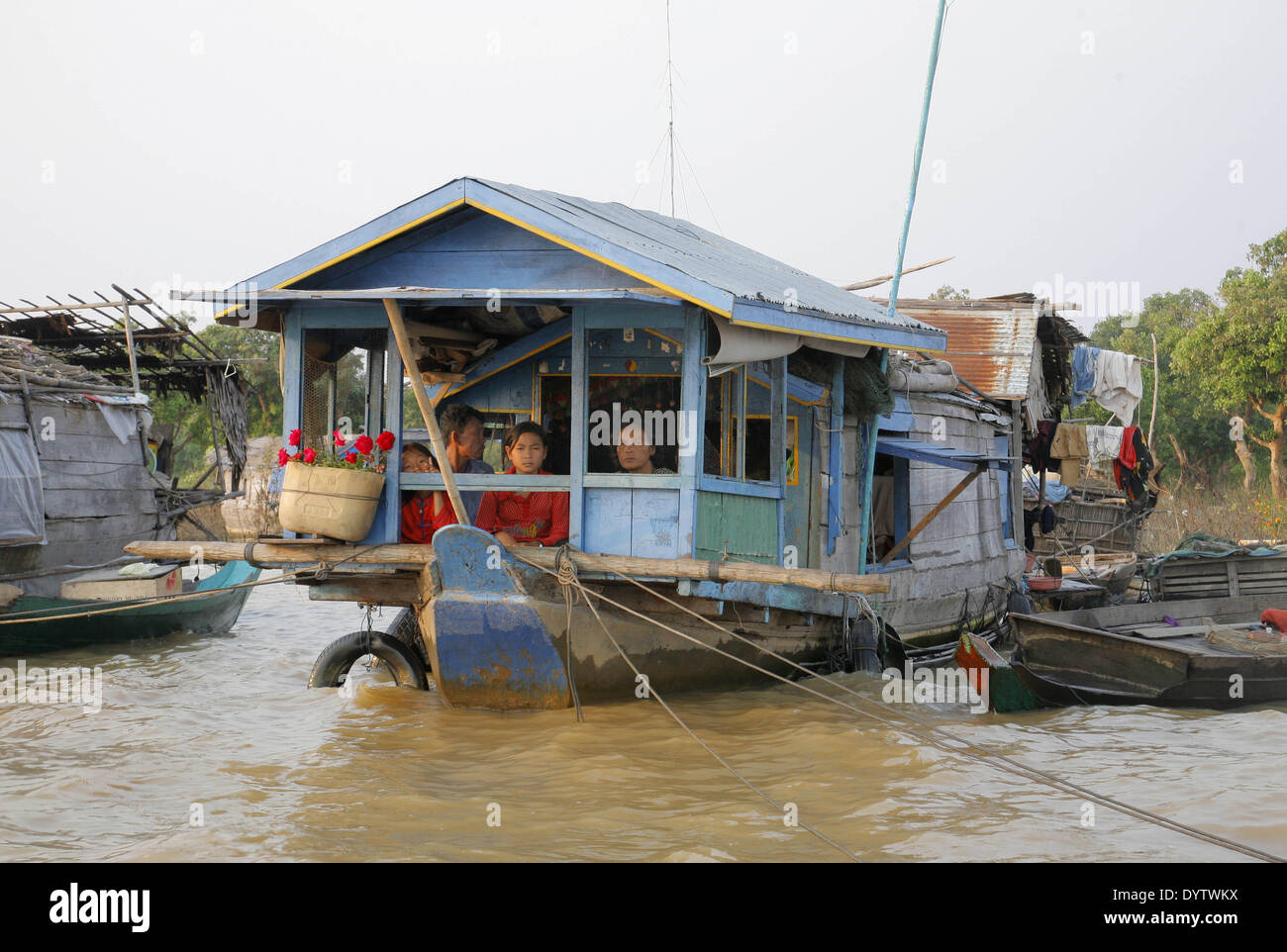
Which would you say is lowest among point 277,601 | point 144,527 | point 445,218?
point 277,601

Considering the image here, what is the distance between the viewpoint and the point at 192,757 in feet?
22.4

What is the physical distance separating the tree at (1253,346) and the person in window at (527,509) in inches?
784

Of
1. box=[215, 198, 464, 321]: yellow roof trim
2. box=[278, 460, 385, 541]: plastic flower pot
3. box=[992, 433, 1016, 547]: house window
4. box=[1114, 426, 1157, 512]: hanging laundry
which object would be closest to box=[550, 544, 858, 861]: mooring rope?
box=[278, 460, 385, 541]: plastic flower pot

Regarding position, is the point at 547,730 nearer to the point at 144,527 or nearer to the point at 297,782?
the point at 297,782

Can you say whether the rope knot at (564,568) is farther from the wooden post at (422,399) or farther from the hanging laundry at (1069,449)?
the hanging laundry at (1069,449)

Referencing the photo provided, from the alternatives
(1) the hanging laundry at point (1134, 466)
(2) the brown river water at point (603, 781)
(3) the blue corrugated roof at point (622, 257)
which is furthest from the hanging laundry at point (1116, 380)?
(3) the blue corrugated roof at point (622, 257)

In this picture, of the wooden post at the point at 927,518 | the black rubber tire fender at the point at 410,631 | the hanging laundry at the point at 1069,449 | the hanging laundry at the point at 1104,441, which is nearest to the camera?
the black rubber tire fender at the point at 410,631

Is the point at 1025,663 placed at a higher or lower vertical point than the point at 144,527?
lower

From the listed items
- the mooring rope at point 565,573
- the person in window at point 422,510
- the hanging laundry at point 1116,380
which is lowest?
the mooring rope at point 565,573

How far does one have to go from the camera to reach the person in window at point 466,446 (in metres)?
7.36

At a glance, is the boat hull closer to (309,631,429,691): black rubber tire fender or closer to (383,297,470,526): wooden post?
(383,297,470,526): wooden post
